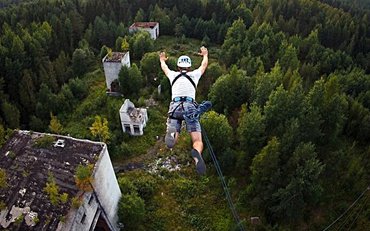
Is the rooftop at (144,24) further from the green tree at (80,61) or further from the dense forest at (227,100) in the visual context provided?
the green tree at (80,61)

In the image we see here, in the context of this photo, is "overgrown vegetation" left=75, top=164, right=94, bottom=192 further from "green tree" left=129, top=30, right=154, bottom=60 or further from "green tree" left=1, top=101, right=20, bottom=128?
"green tree" left=129, top=30, right=154, bottom=60

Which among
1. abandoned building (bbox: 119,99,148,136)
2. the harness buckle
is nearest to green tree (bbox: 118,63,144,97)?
abandoned building (bbox: 119,99,148,136)

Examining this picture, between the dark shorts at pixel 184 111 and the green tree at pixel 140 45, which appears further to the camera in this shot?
the green tree at pixel 140 45

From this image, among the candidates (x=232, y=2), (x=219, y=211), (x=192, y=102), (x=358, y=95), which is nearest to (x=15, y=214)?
(x=192, y=102)

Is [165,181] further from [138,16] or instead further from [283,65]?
[138,16]

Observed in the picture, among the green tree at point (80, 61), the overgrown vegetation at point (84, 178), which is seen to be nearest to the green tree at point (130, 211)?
the overgrown vegetation at point (84, 178)

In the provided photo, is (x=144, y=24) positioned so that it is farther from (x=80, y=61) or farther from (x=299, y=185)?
(x=299, y=185)
